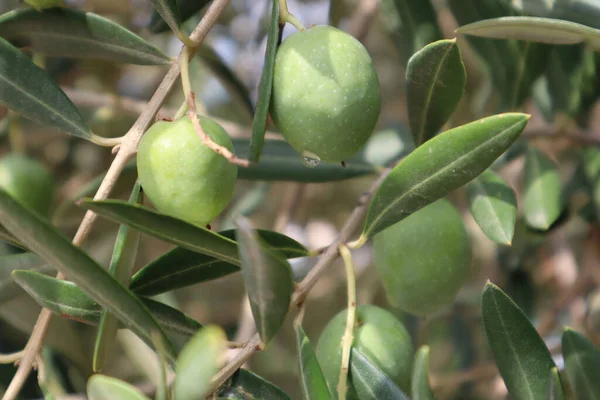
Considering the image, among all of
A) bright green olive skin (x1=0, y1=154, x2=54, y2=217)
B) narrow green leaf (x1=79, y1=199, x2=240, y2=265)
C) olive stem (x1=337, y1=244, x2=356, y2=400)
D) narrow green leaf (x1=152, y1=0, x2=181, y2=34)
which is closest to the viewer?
narrow green leaf (x1=79, y1=199, x2=240, y2=265)

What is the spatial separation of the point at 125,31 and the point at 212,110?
4.94ft

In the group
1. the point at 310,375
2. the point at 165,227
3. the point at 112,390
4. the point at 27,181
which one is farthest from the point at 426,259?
the point at 27,181

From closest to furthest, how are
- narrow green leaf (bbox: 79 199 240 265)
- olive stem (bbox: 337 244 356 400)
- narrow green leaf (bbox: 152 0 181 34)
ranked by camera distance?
narrow green leaf (bbox: 79 199 240 265), olive stem (bbox: 337 244 356 400), narrow green leaf (bbox: 152 0 181 34)

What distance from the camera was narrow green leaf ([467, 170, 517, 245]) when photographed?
98 cm

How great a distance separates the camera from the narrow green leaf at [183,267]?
925 mm

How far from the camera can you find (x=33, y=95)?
3.24ft

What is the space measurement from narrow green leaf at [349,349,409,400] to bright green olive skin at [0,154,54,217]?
0.80 metres

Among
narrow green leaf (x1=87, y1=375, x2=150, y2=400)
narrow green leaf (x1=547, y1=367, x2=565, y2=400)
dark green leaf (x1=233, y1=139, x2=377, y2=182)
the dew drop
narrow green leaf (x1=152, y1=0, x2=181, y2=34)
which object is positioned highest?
narrow green leaf (x1=152, y1=0, x2=181, y2=34)

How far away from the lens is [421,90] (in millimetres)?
997

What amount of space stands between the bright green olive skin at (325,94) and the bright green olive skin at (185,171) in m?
0.09

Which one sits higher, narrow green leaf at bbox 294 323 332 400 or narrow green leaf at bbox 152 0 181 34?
narrow green leaf at bbox 152 0 181 34

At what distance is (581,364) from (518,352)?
80 mm

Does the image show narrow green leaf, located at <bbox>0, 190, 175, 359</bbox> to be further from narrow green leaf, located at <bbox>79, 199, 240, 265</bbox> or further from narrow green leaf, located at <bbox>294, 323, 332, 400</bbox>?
narrow green leaf, located at <bbox>294, 323, 332, 400</bbox>

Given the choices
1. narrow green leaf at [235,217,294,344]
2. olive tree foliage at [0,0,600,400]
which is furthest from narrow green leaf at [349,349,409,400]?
narrow green leaf at [235,217,294,344]
